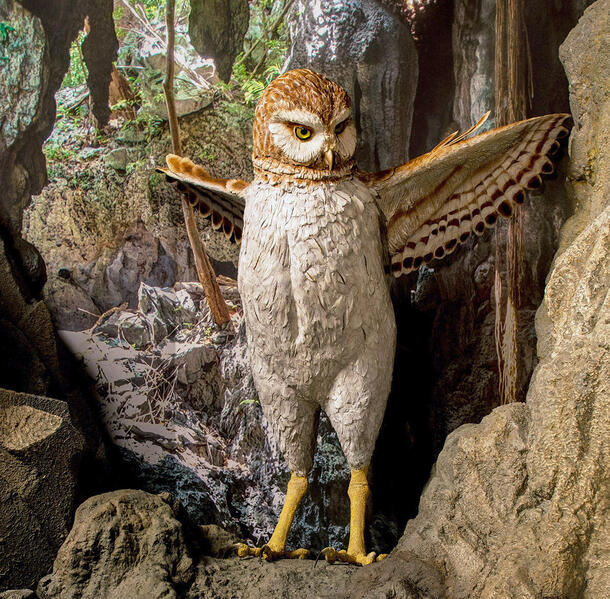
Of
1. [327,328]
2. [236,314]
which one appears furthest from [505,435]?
[236,314]

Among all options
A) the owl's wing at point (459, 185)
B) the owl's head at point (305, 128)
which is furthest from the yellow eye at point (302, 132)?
the owl's wing at point (459, 185)

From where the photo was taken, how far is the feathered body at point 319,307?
1.63 metres

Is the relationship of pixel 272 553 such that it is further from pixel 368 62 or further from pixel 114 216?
pixel 368 62

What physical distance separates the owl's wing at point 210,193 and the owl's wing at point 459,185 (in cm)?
42

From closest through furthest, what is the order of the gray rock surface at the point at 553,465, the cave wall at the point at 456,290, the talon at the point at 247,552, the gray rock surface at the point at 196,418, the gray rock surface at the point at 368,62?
the gray rock surface at the point at 553,465 → the talon at the point at 247,552 → the cave wall at the point at 456,290 → the gray rock surface at the point at 368,62 → the gray rock surface at the point at 196,418

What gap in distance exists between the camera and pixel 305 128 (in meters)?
1.59

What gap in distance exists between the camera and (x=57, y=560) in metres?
1.63

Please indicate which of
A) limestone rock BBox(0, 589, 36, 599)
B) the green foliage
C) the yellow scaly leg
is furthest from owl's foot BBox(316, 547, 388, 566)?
the green foliage

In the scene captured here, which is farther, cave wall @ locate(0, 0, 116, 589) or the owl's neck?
cave wall @ locate(0, 0, 116, 589)

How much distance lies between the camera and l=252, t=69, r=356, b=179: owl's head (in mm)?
1578

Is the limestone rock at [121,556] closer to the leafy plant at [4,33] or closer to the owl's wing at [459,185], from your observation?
the owl's wing at [459,185]

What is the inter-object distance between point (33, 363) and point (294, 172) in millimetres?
1113

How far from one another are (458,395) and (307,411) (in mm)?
568

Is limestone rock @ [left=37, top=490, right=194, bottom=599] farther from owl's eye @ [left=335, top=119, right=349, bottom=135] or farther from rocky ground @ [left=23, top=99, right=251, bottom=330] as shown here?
owl's eye @ [left=335, top=119, right=349, bottom=135]
